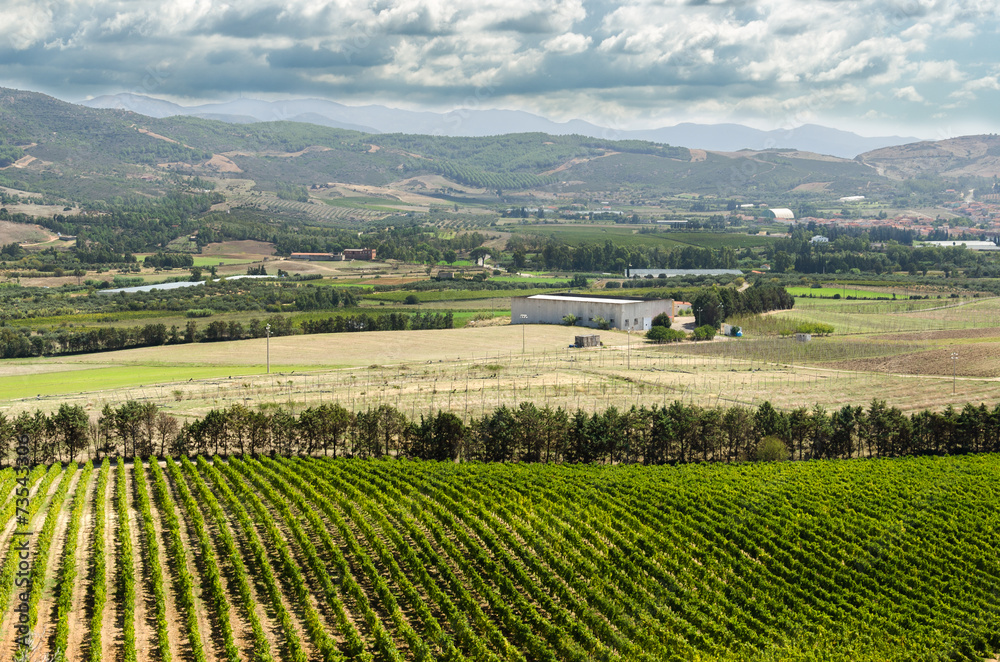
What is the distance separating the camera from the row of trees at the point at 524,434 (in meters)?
43.6

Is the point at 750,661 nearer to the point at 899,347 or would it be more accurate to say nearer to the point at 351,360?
the point at 351,360

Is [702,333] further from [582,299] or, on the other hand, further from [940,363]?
[940,363]

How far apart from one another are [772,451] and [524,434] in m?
11.8

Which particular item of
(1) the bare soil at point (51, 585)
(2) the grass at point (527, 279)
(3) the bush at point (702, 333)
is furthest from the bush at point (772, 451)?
(2) the grass at point (527, 279)

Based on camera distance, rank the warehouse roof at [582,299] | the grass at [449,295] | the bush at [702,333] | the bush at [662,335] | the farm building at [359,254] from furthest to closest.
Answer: the farm building at [359,254]
the grass at [449,295]
the warehouse roof at [582,299]
the bush at [702,333]
the bush at [662,335]

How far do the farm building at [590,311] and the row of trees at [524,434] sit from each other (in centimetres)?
4144

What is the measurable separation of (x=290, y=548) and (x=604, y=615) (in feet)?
35.3

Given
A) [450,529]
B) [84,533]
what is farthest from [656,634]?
[84,533]

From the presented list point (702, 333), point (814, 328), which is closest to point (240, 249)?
point (702, 333)

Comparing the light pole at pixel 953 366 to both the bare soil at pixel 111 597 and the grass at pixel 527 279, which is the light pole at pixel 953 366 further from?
the grass at pixel 527 279

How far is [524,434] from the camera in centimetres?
4412

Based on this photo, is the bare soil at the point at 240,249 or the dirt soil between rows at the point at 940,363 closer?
the dirt soil between rows at the point at 940,363

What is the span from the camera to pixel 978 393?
191 feet

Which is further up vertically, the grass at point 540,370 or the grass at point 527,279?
the grass at point 527,279
